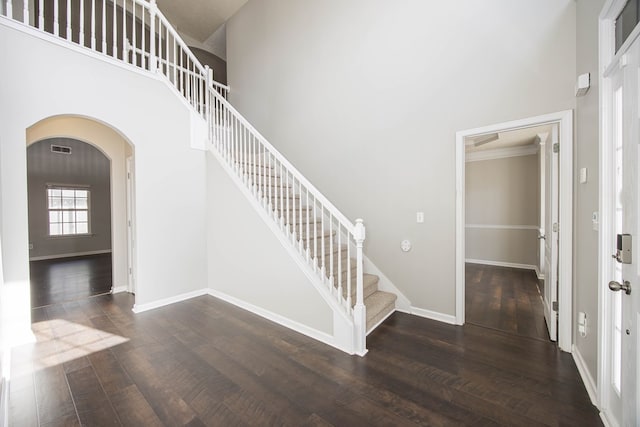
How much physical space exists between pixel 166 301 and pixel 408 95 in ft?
13.2

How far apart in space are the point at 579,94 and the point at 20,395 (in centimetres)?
472

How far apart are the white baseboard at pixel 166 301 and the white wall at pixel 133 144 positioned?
0.05 metres

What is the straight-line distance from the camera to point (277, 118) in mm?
4680

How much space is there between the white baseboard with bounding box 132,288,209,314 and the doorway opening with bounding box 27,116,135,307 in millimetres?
979

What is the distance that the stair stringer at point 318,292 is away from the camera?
2424mm

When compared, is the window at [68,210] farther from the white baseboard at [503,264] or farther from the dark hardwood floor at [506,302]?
the white baseboard at [503,264]

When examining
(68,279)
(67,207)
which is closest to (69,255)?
(67,207)

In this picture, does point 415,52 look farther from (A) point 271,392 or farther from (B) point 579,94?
(A) point 271,392

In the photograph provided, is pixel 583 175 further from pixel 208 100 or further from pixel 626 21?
pixel 208 100

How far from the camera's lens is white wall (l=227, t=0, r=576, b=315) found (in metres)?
2.46

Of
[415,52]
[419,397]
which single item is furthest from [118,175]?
[419,397]

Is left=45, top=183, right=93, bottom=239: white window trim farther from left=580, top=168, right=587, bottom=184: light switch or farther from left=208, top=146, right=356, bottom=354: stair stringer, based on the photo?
left=580, top=168, right=587, bottom=184: light switch

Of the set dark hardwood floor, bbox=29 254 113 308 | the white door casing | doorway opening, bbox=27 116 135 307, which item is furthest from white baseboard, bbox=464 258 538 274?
dark hardwood floor, bbox=29 254 113 308

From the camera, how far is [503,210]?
5785 millimetres
